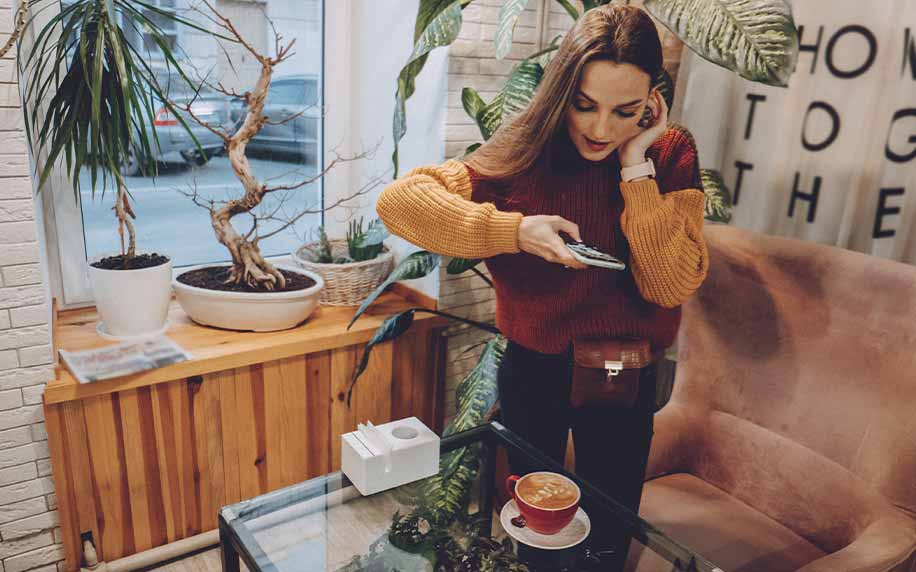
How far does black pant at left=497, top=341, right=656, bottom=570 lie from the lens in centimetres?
132

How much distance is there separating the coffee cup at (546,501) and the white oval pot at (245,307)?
902 mm

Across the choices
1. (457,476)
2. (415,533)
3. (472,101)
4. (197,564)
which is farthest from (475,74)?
(197,564)

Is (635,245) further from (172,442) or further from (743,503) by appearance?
(172,442)

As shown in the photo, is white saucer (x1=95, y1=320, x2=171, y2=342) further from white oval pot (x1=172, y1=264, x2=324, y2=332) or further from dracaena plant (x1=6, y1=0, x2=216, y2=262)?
dracaena plant (x1=6, y1=0, x2=216, y2=262)

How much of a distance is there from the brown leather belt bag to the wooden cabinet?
882 millimetres

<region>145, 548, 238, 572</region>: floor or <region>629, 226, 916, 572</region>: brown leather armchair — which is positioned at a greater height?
<region>629, 226, 916, 572</region>: brown leather armchair

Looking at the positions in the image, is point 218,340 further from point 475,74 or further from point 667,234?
point 667,234

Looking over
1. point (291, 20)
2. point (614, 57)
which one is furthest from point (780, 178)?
point (291, 20)

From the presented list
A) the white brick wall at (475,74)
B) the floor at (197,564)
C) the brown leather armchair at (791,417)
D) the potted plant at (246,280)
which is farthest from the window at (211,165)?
the brown leather armchair at (791,417)

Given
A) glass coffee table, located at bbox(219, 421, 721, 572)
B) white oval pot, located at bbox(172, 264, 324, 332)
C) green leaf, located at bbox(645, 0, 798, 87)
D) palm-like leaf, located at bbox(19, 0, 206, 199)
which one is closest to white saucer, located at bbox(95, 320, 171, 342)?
white oval pot, located at bbox(172, 264, 324, 332)

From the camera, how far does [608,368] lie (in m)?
1.23

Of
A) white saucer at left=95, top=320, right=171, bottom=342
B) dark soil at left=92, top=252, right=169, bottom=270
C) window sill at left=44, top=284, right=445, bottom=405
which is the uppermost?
dark soil at left=92, top=252, right=169, bottom=270

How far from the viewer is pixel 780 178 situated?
191cm

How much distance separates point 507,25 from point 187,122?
1.02 meters
